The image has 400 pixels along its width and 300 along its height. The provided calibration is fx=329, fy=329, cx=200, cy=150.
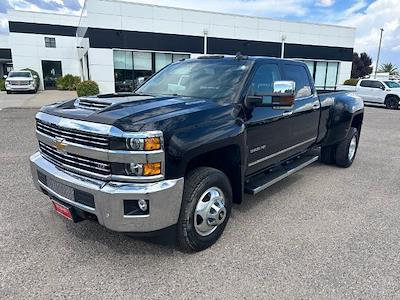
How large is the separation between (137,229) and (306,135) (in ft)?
10.9

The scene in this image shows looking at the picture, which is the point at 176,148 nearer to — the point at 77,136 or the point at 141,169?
the point at 141,169

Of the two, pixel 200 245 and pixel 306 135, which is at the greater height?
pixel 306 135

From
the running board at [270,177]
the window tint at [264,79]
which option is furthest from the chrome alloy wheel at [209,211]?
the window tint at [264,79]

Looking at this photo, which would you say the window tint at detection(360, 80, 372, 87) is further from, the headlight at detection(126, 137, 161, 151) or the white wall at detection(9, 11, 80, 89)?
the white wall at detection(9, 11, 80, 89)

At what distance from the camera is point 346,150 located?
6.19 meters

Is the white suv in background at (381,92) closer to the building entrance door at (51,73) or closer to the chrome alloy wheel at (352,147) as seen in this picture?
the chrome alloy wheel at (352,147)

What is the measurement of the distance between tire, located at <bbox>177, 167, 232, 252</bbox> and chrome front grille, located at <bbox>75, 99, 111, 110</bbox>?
3.40 feet

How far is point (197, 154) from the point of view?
2.95 meters

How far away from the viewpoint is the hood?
105 inches

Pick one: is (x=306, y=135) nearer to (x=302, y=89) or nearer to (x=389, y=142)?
(x=302, y=89)

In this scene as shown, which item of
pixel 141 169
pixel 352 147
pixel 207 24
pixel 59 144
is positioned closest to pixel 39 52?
pixel 207 24

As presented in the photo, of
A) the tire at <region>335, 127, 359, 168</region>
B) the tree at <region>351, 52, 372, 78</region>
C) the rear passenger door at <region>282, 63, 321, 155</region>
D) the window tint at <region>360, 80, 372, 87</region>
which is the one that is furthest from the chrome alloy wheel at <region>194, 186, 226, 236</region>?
the tree at <region>351, 52, 372, 78</region>

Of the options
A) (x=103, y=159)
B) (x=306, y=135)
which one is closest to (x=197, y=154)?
(x=103, y=159)

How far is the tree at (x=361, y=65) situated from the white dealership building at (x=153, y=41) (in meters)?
25.3
